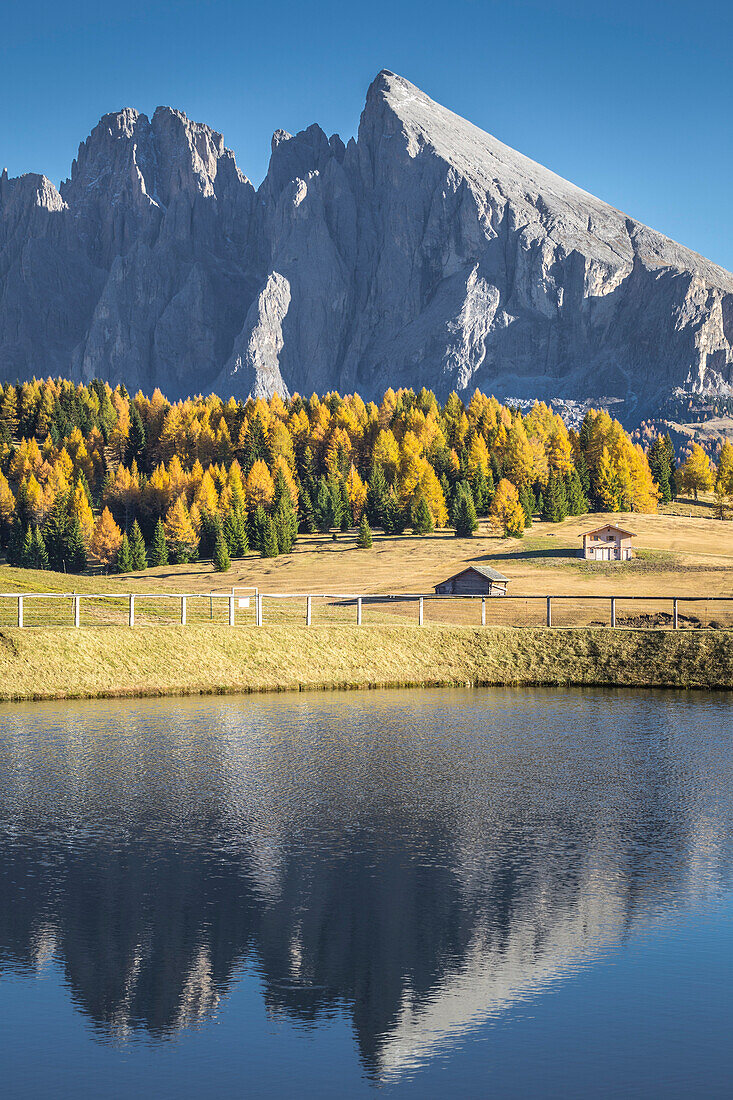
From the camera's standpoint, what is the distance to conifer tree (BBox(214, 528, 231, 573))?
133500mm

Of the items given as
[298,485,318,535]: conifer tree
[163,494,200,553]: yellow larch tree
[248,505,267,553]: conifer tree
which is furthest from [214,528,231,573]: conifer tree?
[298,485,318,535]: conifer tree

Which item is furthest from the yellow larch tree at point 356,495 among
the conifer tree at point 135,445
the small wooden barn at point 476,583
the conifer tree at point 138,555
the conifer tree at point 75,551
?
the small wooden barn at point 476,583

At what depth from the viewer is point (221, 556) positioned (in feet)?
441

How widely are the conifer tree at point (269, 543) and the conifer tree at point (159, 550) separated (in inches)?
504

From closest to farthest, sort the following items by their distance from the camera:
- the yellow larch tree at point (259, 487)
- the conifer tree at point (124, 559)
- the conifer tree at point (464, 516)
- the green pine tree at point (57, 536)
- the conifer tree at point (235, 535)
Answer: the conifer tree at point (124, 559)
the conifer tree at point (235, 535)
the conifer tree at point (464, 516)
the green pine tree at point (57, 536)
the yellow larch tree at point (259, 487)

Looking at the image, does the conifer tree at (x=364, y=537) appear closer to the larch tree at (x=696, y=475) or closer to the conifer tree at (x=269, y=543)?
the conifer tree at (x=269, y=543)

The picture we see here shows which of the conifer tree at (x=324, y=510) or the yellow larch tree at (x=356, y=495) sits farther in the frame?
the yellow larch tree at (x=356, y=495)

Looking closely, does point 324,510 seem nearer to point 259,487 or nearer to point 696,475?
point 259,487

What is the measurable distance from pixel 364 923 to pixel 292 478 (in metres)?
153

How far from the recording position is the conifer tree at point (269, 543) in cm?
14000

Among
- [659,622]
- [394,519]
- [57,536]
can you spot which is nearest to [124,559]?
[57,536]

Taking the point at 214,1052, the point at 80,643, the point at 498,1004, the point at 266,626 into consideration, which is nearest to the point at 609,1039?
the point at 498,1004

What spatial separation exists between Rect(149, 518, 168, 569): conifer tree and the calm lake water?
11525 cm

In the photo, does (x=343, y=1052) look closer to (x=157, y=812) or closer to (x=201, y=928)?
(x=201, y=928)
